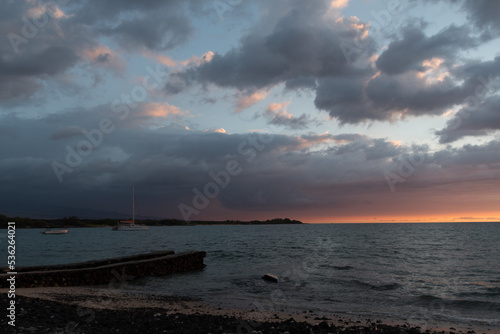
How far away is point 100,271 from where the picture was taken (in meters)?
22.6

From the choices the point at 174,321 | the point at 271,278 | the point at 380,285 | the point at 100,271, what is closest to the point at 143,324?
the point at 174,321

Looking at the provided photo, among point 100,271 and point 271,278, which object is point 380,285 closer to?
point 271,278

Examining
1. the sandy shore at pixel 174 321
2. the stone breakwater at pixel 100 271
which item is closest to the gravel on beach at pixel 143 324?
the sandy shore at pixel 174 321

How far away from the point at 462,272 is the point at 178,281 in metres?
23.6

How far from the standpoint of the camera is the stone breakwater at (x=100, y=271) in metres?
20.3

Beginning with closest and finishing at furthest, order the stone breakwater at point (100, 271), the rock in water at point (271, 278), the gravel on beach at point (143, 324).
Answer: the gravel on beach at point (143, 324) < the stone breakwater at point (100, 271) < the rock in water at point (271, 278)

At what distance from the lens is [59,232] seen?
13950 centimetres

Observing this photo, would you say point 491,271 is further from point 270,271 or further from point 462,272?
point 270,271

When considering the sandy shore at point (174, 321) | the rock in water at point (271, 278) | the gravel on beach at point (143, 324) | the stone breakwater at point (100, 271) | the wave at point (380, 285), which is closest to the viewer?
the gravel on beach at point (143, 324)

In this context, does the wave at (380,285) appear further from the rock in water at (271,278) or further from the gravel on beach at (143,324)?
the gravel on beach at (143,324)

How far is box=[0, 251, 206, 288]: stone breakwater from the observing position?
20266 mm

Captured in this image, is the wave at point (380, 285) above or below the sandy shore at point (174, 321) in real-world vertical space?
below

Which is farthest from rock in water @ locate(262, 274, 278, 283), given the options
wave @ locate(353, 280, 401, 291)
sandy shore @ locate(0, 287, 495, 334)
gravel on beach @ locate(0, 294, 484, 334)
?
gravel on beach @ locate(0, 294, 484, 334)

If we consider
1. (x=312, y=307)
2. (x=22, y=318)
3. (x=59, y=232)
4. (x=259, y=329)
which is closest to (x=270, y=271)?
(x=312, y=307)
